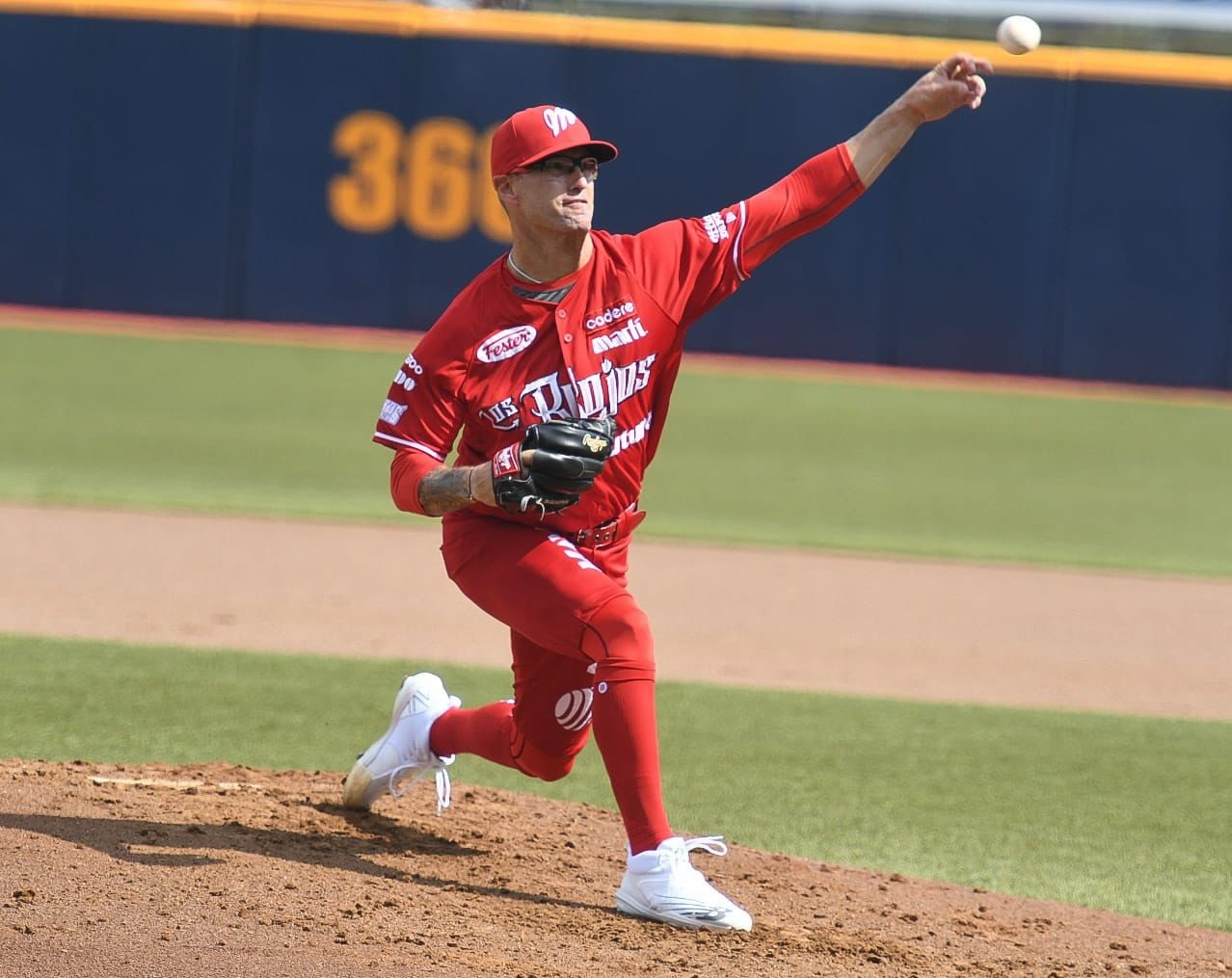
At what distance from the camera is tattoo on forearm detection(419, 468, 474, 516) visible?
3.98 meters

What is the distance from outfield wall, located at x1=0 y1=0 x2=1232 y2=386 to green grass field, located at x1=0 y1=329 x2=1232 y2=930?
116cm

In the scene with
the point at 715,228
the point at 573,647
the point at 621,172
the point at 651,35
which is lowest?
the point at 573,647

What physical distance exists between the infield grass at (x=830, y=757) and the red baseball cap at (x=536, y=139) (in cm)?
209

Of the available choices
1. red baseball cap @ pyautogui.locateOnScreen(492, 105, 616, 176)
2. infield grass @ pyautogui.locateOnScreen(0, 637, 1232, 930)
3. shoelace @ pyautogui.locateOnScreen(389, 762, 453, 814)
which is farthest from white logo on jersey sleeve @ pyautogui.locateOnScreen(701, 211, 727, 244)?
infield grass @ pyautogui.locateOnScreen(0, 637, 1232, 930)

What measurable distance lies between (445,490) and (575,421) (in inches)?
13.7

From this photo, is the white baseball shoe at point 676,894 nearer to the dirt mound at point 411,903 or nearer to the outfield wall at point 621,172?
the dirt mound at point 411,903

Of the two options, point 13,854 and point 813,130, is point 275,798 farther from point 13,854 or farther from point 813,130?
point 813,130

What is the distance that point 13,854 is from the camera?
404 centimetres

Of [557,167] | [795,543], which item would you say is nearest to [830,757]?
[557,167]

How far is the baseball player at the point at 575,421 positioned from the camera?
400 centimetres

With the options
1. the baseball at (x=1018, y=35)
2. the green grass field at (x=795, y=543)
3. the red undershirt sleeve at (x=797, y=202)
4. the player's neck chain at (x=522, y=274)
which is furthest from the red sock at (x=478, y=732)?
the baseball at (x=1018, y=35)

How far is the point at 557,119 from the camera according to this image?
4215 millimetres

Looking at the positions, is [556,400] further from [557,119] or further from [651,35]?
[651,35]

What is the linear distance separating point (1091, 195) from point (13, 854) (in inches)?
612
